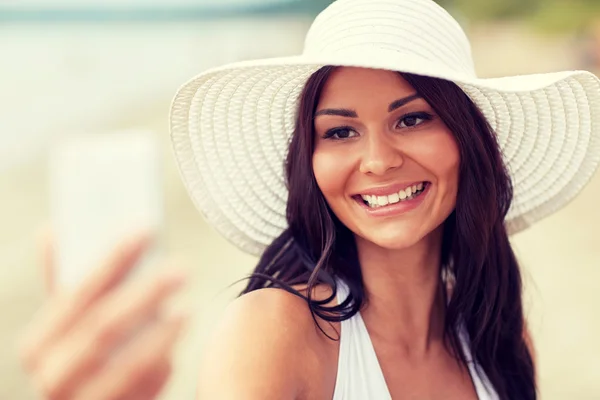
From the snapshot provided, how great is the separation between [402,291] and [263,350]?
1.48 feet

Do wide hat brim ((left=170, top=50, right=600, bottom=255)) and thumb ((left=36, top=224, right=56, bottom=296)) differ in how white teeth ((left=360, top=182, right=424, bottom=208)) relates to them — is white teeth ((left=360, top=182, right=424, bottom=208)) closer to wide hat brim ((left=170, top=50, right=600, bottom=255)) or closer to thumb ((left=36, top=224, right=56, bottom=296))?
wide hat brim ((left=170, top=50, right=600, bottom=255))

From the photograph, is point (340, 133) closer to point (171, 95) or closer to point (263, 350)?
point (263, 350)

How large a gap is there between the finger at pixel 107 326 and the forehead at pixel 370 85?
0.45 meters

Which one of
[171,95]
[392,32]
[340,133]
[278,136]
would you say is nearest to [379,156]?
[340,133]

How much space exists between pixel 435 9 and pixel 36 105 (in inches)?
384

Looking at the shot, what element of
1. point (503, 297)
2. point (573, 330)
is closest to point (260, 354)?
point (503, 297)

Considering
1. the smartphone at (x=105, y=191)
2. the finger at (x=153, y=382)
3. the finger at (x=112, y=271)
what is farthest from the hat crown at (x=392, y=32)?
the finger at (x=153, y=382)

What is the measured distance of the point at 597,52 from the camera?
9.56 meters

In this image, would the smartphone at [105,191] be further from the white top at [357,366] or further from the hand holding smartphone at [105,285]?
the white top at [357,366]

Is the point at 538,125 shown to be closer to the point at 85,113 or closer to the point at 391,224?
the point at 391,224

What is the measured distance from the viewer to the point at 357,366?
1.54m

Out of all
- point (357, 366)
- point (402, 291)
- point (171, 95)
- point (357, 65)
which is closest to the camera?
point (357, 65)

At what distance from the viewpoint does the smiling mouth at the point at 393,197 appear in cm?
148

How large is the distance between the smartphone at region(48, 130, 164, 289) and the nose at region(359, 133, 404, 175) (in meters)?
0.38
